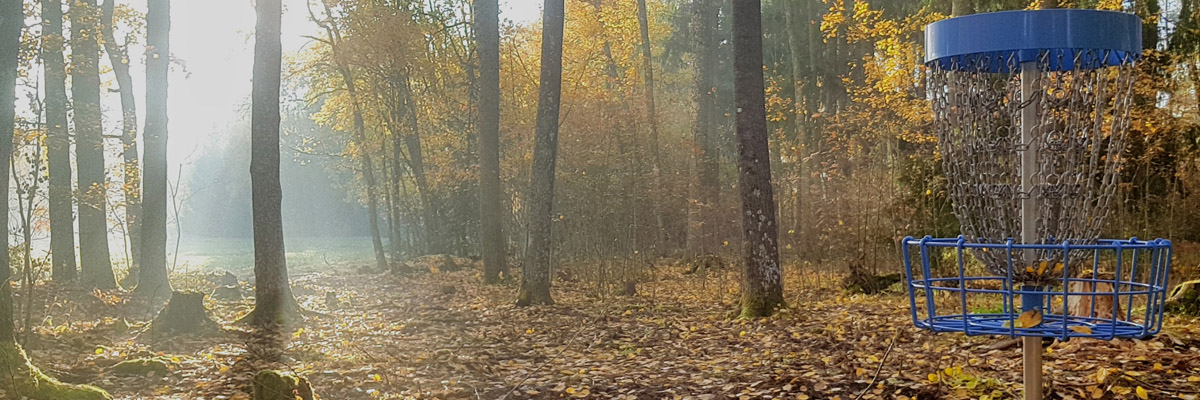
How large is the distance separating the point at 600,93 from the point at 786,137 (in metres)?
4.80

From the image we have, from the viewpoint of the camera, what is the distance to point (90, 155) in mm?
13305

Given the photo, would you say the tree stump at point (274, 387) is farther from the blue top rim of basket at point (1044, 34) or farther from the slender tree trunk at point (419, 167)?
the slender tree trunk at point (419, 167)

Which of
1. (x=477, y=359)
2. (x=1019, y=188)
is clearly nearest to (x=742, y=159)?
(x=477, y=359)

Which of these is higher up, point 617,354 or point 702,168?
point 702,168

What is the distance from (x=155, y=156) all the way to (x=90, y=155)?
1267 millimetres

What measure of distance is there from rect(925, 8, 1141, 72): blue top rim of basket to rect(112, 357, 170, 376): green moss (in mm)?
6363

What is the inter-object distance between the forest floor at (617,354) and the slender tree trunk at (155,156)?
3.42 feet

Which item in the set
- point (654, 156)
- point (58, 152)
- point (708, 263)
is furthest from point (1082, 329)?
point (654, 156)

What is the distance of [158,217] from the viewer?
12.8 m

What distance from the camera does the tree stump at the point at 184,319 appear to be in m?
8.89

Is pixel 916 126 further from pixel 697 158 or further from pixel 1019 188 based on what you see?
pixel 1019 188

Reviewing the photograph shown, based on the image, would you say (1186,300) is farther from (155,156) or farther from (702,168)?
(155,156)

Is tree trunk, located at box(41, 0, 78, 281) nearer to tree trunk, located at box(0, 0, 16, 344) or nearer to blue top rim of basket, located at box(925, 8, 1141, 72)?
tree trunk, located at box(0, 0, 16, 344)

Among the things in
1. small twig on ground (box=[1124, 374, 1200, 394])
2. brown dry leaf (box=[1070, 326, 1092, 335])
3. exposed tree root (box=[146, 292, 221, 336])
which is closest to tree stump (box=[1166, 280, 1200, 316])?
small twig on ground (box=[1124, 374, 1200, 394])
